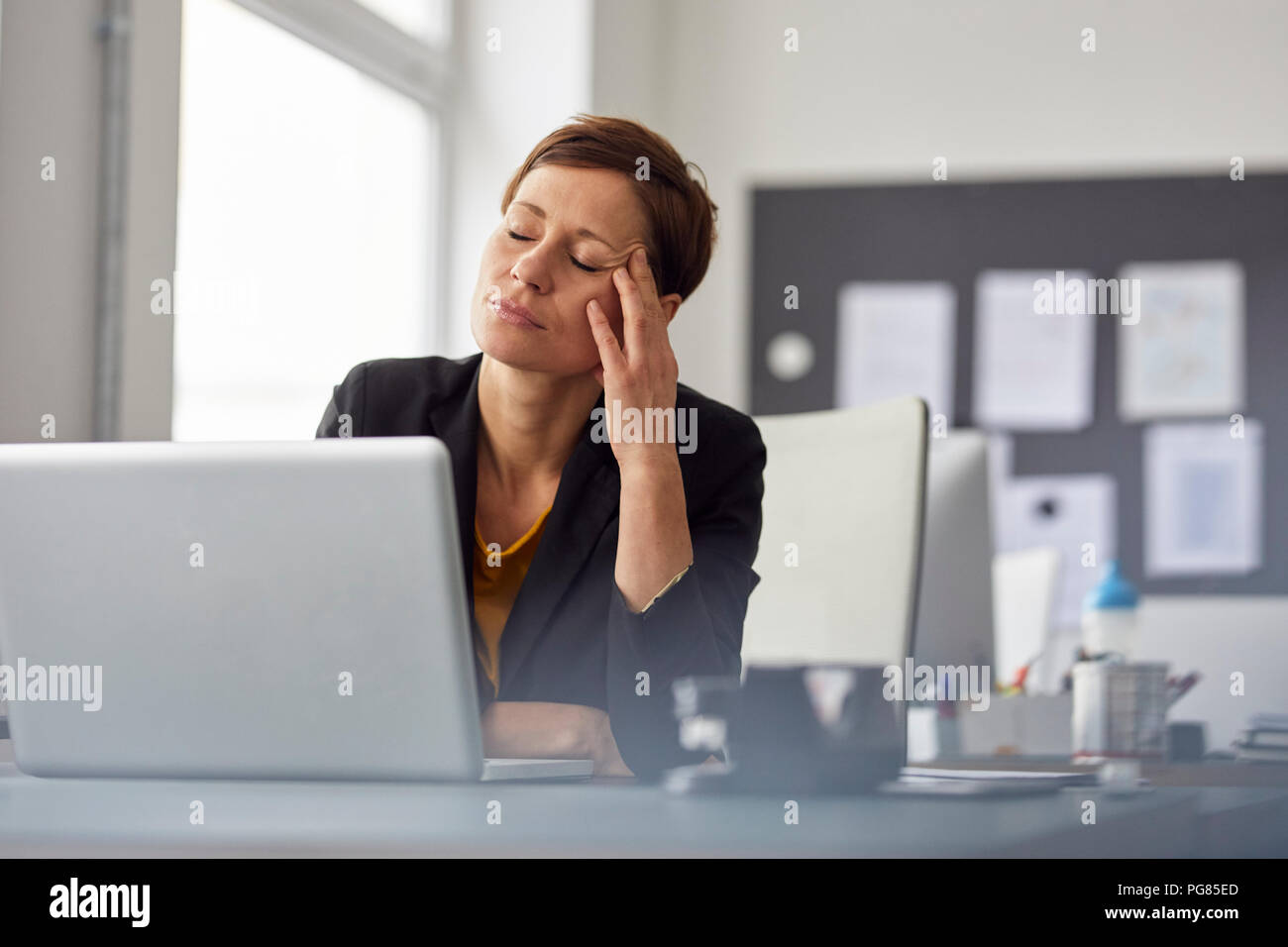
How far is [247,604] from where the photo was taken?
2.47 ft

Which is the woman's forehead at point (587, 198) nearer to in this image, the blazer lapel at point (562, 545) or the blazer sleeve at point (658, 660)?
the blazer lapel at point (562, 545)

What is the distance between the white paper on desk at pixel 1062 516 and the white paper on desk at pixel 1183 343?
208 millimetres

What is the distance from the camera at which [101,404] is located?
1.74 metres

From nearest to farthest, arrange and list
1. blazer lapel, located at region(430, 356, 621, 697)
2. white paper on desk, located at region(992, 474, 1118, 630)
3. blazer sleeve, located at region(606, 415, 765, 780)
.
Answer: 1. blazer sleeve, located at region(606, 415, 765, 780)
2. blazer lapel, located at region(430, 356, 621, 697)
3. white paper on desk, located at region(992, 474, 1118, 630)

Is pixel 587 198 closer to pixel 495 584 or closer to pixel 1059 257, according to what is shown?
pixel 495 584

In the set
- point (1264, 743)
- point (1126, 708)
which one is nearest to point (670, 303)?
point (1126, 708)

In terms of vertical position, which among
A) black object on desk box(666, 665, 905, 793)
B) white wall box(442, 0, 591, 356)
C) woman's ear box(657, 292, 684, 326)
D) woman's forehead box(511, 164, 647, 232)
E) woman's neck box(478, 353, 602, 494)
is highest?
white wall box(442, 0, 591, 356)

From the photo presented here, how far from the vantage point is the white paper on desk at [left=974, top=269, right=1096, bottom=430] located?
131 inches

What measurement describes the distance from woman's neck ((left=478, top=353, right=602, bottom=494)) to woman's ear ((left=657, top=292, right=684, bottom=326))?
0.11 meters

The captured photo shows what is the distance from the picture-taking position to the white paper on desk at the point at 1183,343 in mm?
3248

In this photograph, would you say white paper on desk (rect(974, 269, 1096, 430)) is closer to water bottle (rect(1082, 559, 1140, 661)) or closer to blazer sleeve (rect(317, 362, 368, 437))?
water bottle (rect(1082, 559, 1140, 661))

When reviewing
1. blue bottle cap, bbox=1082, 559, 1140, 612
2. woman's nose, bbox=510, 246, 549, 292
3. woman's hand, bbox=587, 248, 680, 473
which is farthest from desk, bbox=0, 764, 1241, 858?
blue bottle cap, bbox=1082, 559, 1140, 612

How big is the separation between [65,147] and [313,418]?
3.26 feet

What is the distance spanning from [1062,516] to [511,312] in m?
2.37
